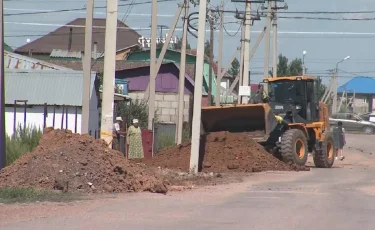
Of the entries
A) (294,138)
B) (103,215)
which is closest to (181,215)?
(103,215)

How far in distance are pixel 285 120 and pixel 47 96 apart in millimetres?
9884

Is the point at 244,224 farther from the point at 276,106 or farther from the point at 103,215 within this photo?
the point at 276,106

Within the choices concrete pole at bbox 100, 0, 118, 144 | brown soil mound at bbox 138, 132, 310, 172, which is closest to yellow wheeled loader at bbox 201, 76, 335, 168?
brown soil mound at bbox 138, 132, 310, 172

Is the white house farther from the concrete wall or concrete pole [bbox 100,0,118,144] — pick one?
the concrete wall

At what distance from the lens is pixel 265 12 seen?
4812cm

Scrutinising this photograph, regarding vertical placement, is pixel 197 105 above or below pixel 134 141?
above

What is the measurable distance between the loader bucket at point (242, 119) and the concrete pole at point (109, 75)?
23.3ft

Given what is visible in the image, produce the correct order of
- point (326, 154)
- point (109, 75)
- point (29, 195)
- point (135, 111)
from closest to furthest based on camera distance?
point (29, 195) → point (109, 75) → point (326, 154) → point (135, 111)

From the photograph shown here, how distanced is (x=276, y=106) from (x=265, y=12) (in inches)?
822

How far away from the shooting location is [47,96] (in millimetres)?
31766

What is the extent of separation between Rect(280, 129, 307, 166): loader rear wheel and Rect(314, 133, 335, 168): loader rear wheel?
88.7 inches

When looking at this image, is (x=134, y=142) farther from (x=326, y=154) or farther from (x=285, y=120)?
(x=326, y=154)

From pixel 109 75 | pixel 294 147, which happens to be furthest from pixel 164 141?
pixel 109 75

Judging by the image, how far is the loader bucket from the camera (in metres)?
25.1
